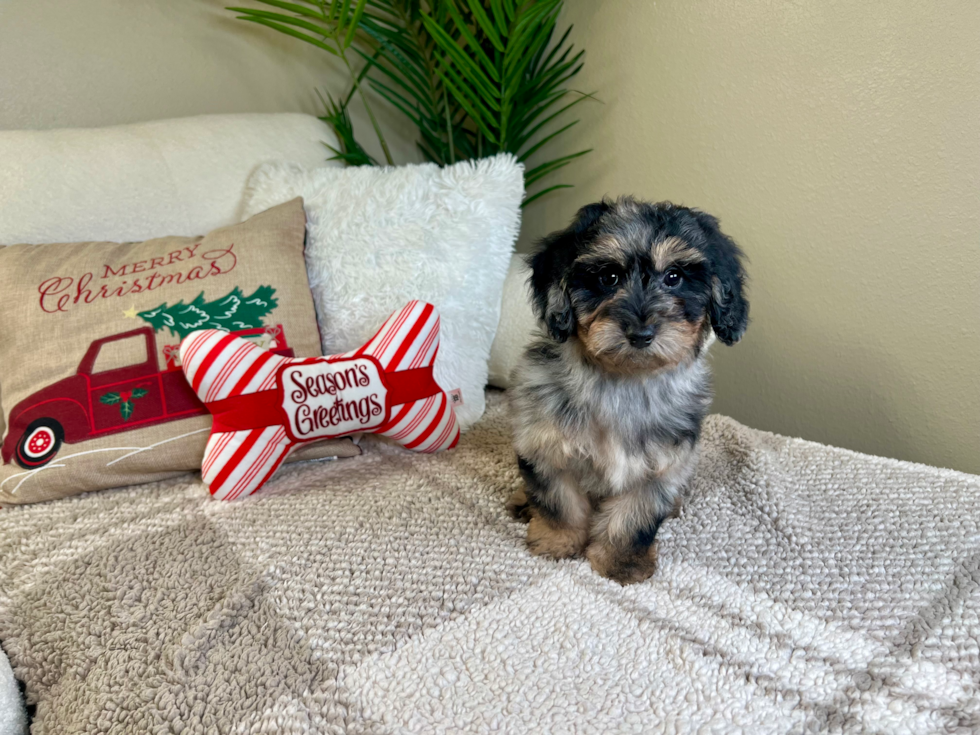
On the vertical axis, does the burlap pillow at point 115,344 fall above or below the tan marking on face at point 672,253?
below

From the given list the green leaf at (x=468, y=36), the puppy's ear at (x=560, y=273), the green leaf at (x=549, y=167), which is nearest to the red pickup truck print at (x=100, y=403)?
the puppy's ear at (x=560, y=273)

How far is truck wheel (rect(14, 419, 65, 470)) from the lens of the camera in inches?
56.7

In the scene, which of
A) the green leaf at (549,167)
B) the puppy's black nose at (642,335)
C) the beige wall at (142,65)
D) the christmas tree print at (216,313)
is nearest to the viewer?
the puppy's black nose at (642,335)

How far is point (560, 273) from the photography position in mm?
1226

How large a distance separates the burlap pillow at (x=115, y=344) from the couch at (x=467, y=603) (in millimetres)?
102

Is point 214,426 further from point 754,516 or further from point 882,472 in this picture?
point 882,472

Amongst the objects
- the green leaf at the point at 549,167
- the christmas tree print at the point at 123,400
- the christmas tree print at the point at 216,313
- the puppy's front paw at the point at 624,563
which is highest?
the green leaf at the point at 549,167

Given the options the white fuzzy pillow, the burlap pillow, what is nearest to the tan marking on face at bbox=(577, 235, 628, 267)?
the white fuzzy pillow

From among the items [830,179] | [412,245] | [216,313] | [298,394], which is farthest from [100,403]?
[830,179]

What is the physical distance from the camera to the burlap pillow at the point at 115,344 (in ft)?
4.80

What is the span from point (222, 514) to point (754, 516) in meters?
1.21

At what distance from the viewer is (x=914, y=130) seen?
151cm

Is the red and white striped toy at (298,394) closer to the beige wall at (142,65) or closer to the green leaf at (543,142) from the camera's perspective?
the green leaf at (543,142)

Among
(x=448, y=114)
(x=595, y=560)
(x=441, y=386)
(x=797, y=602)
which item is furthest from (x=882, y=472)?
(x=448, y=114)
